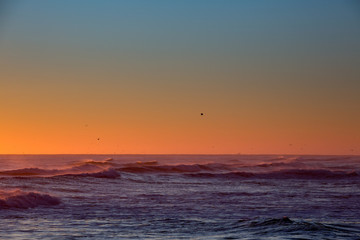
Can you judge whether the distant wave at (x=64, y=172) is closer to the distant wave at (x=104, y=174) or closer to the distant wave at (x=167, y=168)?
the distant wave at (x=104, y=174)

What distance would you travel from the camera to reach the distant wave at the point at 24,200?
1967cm

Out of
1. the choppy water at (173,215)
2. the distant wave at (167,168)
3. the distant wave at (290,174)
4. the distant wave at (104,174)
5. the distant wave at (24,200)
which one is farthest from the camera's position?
the distant wave at (167,168)


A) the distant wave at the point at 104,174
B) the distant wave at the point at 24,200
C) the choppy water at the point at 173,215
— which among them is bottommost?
the choppy water at the point at 173,215

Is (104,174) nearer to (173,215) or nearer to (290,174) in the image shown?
(290,174)

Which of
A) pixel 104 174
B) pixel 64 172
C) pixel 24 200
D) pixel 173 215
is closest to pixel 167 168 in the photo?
pixel 64 172

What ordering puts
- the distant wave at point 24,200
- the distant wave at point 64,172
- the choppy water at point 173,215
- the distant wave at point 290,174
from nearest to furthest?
1. the choppy water at point 173,215
2. the distant wave at point 24,200
3. the distant wave at point 64,172
4. the distant wave at point 290,174

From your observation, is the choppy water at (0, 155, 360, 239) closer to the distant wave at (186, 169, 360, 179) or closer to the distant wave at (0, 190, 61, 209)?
the distant wave at (0, 190, 61, 209)

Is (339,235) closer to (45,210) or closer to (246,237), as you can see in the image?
(246,237)

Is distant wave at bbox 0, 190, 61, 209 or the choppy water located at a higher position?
distant wave at bbox 0, 190, 61, 209

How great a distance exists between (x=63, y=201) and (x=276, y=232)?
11.5 metres

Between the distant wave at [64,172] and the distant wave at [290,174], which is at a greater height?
the distant wave at [64,172]

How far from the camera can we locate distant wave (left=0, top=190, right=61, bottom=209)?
1967 cm

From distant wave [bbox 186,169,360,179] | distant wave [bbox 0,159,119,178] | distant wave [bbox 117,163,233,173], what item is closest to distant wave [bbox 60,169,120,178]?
distant wave [bbox 0,159,119,178]

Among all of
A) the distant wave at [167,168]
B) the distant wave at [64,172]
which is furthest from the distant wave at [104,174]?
the distant wave at [167,168]
